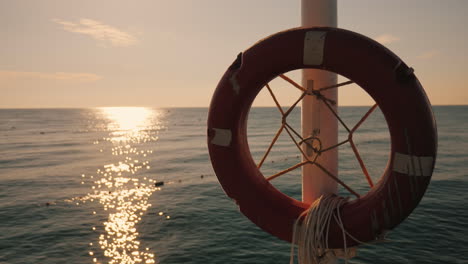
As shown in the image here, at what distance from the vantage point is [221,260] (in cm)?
816

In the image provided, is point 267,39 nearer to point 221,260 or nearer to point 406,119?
point 406,119

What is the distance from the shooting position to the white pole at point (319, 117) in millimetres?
2523

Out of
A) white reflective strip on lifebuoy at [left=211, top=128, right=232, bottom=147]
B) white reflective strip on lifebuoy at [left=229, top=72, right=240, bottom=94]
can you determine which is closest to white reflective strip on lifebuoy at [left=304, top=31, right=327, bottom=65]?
white reflective strip on lifebuoy at [left=229, top=72, right=240, bottom=94]

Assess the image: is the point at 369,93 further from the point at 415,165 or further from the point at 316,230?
the point at 316,230

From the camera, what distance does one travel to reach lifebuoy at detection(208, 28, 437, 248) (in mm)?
2070

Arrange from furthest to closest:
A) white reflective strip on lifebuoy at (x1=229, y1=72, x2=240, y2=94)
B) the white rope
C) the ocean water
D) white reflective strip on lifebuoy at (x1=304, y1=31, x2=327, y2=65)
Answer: the ocean water → white reflective strip on lifebuoy at (x1=229, y1=72, x2=240, y2=94) → the white rope → white reflective strip on lifebuoy at (x1=304, y1=31, x2=327, y2=65)

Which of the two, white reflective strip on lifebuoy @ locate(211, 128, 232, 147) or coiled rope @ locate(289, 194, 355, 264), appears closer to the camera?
coiled rope @ locate(289, 194, 355, 264)

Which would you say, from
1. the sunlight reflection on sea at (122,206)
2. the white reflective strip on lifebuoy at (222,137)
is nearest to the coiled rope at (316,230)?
the white reflective strip on lifebuoy at (222,137)

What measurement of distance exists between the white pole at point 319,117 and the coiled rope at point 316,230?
0.26 metres

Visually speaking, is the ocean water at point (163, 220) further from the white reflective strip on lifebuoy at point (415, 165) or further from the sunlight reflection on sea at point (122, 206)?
the white reflective strip on lifebuoy at point (415, 165)

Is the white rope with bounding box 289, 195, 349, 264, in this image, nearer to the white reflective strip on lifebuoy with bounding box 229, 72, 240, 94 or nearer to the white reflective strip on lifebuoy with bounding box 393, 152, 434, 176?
the white reflective strip on lifebuoy with bounding box 393, 152, 434, 176

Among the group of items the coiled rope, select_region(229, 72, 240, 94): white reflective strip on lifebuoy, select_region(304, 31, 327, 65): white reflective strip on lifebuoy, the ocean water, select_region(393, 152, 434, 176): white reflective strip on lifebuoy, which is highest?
select_region(304, 31, 327, 65): white reflective strip on lifebuoy

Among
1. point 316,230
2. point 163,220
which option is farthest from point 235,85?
point 163,220

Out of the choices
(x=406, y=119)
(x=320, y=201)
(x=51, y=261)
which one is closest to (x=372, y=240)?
(x=320, y=201)
